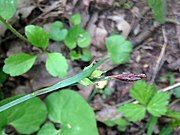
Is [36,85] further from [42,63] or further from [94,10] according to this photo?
[94,10]

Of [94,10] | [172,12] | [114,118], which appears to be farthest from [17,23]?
[172,12]

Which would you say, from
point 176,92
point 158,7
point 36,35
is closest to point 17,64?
point 36,35

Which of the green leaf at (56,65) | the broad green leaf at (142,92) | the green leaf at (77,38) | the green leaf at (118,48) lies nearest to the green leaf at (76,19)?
the green leaf at (77,38)

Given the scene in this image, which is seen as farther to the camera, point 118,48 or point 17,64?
point 118,48

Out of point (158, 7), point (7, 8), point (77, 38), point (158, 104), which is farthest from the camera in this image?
point (77, 38)

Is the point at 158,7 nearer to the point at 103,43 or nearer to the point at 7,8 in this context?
the point at 103,43

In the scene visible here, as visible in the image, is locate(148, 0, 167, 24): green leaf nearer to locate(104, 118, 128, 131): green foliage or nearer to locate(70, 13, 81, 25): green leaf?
locate(70, 13, 81, 25): green leaf

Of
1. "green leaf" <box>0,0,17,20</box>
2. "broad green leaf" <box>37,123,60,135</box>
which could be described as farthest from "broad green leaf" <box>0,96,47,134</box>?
"green leaf" <box>0,0,17,20</box>
